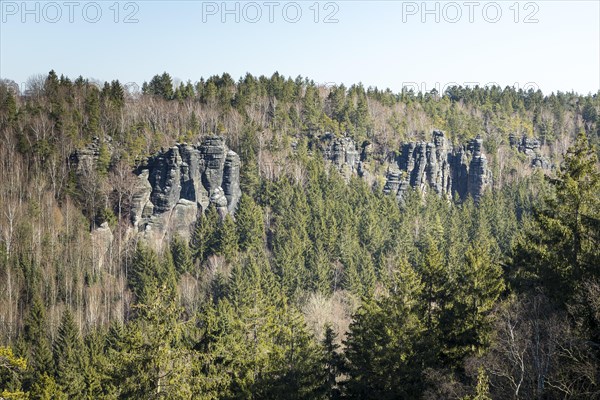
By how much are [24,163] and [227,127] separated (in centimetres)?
3006

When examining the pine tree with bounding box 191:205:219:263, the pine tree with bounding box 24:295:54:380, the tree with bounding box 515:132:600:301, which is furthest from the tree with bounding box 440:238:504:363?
the pine tree with bounding box 191:205:219:263

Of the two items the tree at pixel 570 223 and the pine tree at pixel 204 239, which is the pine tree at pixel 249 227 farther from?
the tree at pixel 570 223

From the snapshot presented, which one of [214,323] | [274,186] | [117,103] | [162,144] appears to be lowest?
[214,323]

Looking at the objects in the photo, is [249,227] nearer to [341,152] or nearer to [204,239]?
[204,239]

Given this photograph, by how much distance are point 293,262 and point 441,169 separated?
55409mm

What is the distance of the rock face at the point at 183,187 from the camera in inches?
2635

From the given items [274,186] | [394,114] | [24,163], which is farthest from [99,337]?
[394,114]

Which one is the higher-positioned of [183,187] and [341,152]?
[341,152]

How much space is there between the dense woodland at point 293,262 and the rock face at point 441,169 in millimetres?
3107

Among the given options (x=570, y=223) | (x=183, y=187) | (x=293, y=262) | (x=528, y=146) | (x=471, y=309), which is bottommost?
(x=293, y=262)

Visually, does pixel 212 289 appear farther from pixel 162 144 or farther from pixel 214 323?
pixel 214 323

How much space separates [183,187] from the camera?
231 ft

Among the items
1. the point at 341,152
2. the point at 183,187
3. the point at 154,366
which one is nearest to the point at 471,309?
the point at 154,366

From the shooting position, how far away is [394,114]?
10900cm
